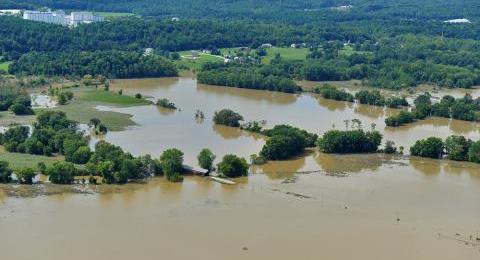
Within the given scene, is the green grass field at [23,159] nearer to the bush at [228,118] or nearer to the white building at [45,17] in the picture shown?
the bush at [228,118]

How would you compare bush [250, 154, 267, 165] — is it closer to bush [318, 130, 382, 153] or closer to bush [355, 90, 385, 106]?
bush [318, 130, 382, 153]

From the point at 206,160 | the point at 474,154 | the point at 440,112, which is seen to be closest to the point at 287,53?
the point at 440,112

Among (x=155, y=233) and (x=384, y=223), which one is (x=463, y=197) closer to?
(x=384, y=223)

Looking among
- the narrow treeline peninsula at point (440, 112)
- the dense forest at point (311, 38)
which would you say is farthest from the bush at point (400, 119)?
the dense forest at point (311, 38)

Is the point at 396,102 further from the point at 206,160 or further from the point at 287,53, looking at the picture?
the point at 287,53

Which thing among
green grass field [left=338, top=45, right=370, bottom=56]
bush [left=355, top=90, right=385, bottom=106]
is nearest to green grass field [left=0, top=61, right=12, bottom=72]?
bush [left=355, top=90, right=385, bottom=106]
